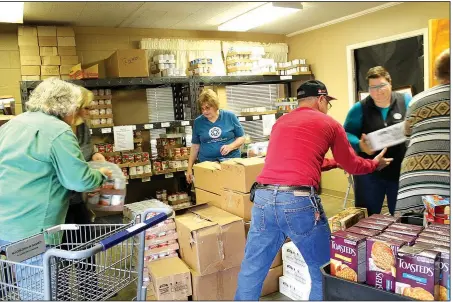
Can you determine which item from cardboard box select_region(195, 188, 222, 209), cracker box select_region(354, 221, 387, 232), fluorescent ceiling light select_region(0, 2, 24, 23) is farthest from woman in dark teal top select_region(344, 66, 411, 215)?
fluorescent ceiling light select_region(0, 2, 24, 23)

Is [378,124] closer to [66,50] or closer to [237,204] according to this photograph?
[237,204]

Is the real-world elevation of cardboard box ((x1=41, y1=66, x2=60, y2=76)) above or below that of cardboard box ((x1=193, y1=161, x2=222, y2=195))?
above

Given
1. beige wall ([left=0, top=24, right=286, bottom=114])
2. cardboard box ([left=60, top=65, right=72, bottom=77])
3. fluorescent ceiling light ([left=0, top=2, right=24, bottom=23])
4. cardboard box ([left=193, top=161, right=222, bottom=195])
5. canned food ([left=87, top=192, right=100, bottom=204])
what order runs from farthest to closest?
beige wall ([left=0, top=24, right=286, bottom=114]) < cardboard box ([left=60, top=65, right=72, bottom=77]) < fluorescent ceiling light ([left=0, top=2, right=24, bottom=23]) < cardboard box ([left=193, top=161, right=222, bottom=195]) < canned food ([left=87, top=192, right=100, bottom=204])

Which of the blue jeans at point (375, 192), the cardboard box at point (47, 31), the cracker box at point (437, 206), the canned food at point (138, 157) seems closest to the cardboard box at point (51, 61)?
the cardboard box at point (47, 31)

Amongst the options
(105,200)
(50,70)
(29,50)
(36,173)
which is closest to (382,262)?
(36,173)

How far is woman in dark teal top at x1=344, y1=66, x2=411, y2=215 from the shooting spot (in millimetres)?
2846

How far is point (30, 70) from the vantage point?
13.9 feet

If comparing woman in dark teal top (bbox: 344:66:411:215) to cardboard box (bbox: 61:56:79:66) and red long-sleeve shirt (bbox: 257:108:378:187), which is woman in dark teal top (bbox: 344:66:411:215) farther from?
cardboard box (bbox: 61:56:79:66)

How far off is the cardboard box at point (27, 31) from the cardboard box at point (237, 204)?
286 cm

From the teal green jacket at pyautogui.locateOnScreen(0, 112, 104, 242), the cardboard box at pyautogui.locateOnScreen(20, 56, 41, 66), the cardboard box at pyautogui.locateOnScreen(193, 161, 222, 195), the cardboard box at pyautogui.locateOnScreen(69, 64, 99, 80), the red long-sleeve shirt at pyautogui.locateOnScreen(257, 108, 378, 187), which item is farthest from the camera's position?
the cardboard box at pyautogui.locateOnScreen(69, 64, 99, 80)

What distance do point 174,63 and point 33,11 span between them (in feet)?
5.60

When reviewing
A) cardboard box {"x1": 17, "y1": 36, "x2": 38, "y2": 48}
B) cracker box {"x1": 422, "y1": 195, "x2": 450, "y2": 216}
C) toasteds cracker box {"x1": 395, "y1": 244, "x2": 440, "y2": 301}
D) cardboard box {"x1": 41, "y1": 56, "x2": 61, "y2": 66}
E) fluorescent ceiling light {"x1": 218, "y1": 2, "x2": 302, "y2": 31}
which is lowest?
toasteds cracker box {"x1": 395, "y1": 244, "x2": 440, "y2": 301}

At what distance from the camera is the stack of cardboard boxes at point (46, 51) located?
423 centimetres

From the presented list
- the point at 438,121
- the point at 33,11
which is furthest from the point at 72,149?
the point at 33,11
